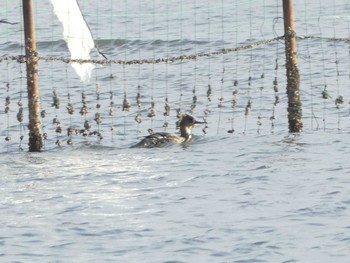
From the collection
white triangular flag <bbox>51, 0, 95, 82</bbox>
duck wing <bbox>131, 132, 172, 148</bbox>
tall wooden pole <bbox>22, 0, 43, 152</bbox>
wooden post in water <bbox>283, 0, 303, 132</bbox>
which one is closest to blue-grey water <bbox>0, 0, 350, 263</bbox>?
duck wing <bbox>131, 132, 172, 148</bbox>

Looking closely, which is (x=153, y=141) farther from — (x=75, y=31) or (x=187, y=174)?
(x=187, y=174)

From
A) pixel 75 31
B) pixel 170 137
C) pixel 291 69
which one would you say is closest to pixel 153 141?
pixel 170 137

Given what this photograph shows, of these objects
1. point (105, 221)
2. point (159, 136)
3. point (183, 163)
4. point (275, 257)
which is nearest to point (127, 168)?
point (183, 163)

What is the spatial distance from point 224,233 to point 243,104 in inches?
456

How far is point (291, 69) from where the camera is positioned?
21.4 m

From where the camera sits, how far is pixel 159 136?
70.6ft

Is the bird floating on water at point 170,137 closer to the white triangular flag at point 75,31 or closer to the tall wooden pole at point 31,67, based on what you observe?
the white triangular flag at point 75,31

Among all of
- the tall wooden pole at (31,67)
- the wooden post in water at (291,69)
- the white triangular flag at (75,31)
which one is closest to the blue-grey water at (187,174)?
the wooden post in water at (291,69)

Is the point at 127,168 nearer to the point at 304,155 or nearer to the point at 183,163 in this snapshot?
the point at 183,163

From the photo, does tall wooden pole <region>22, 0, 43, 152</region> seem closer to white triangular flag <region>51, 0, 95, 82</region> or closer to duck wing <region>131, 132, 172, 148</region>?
white triangular flag <region>51, 0, 95, 82</region>

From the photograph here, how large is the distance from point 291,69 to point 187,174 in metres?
3.55

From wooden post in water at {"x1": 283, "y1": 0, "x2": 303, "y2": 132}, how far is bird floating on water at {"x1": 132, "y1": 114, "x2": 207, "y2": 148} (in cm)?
179

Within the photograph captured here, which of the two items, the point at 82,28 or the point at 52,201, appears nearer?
the point at 52,201

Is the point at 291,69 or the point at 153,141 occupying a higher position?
the point at 291,69
